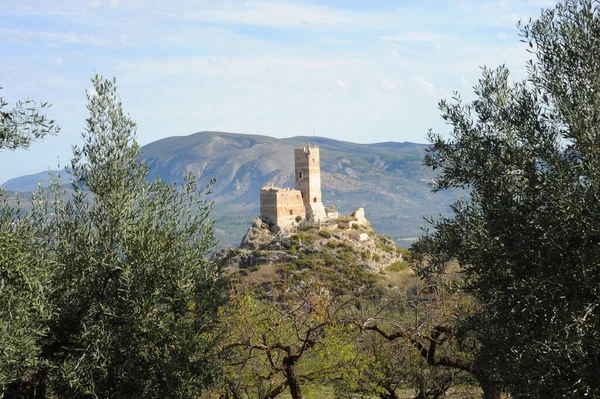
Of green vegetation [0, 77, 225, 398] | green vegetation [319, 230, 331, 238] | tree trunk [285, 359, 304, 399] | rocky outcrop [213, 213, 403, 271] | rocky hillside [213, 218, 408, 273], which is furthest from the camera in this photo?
green vegetation [319, 230, 331, 238]

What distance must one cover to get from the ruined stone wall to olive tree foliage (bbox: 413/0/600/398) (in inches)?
2516

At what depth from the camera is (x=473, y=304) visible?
2519 cm

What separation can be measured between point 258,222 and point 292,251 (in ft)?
24.4

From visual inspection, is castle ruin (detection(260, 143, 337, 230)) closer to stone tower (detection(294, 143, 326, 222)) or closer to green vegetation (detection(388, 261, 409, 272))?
stone tower (detection(294, 143, 326, 222))

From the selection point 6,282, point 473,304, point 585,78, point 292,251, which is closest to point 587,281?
point 585,78

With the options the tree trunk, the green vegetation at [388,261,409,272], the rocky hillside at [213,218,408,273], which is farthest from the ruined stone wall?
the tree trunk

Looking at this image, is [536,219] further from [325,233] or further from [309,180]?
[309,180]

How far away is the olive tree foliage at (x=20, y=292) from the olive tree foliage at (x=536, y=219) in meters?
9.08

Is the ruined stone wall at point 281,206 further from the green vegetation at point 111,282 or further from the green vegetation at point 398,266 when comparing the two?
the green vegetation at point 111,282

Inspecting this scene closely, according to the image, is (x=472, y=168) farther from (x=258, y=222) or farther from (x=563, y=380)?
(x=258, y=222)

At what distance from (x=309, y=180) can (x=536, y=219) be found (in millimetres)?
72836

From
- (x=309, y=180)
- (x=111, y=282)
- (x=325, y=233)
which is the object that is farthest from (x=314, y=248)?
(x=111, y=282)

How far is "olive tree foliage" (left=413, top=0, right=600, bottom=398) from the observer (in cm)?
1222

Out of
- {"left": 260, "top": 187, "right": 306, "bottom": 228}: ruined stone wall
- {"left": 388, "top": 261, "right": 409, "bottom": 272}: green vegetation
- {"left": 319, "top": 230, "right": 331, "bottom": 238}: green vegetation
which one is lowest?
{"left": 388, "top": 261, "right": 409, "bottom": 272}: green vegetation
